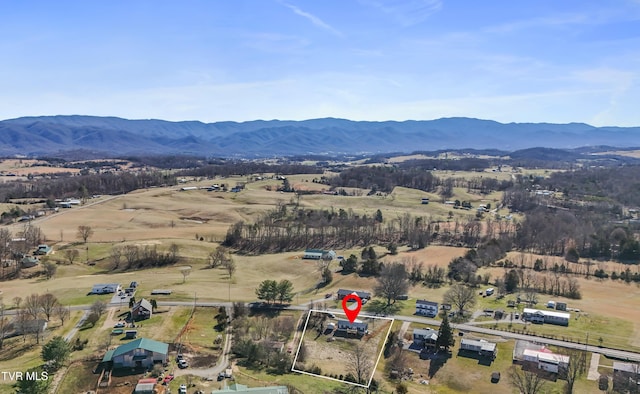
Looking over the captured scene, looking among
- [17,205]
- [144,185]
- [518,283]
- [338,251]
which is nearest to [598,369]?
[518,283]

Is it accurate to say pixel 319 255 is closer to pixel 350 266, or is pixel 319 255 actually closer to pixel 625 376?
pixel 350 266

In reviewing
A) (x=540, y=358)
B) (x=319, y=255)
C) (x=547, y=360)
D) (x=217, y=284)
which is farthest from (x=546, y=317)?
(x=217, y=284)

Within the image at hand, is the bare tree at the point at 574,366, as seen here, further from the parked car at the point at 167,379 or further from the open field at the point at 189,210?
the open field at the point at 189,210

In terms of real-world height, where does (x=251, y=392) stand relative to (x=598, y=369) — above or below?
above

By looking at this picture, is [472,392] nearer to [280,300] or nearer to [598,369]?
[598,369]

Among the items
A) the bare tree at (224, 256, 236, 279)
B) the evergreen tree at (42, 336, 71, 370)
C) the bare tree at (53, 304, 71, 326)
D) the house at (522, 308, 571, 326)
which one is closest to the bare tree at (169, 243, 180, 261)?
the bare tree at (224, 256, 236, 279)

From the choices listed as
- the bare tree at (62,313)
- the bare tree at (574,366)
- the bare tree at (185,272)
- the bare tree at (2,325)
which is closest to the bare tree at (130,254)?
the bare tree at (185,272)

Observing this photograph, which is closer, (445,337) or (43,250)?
(445,337)
